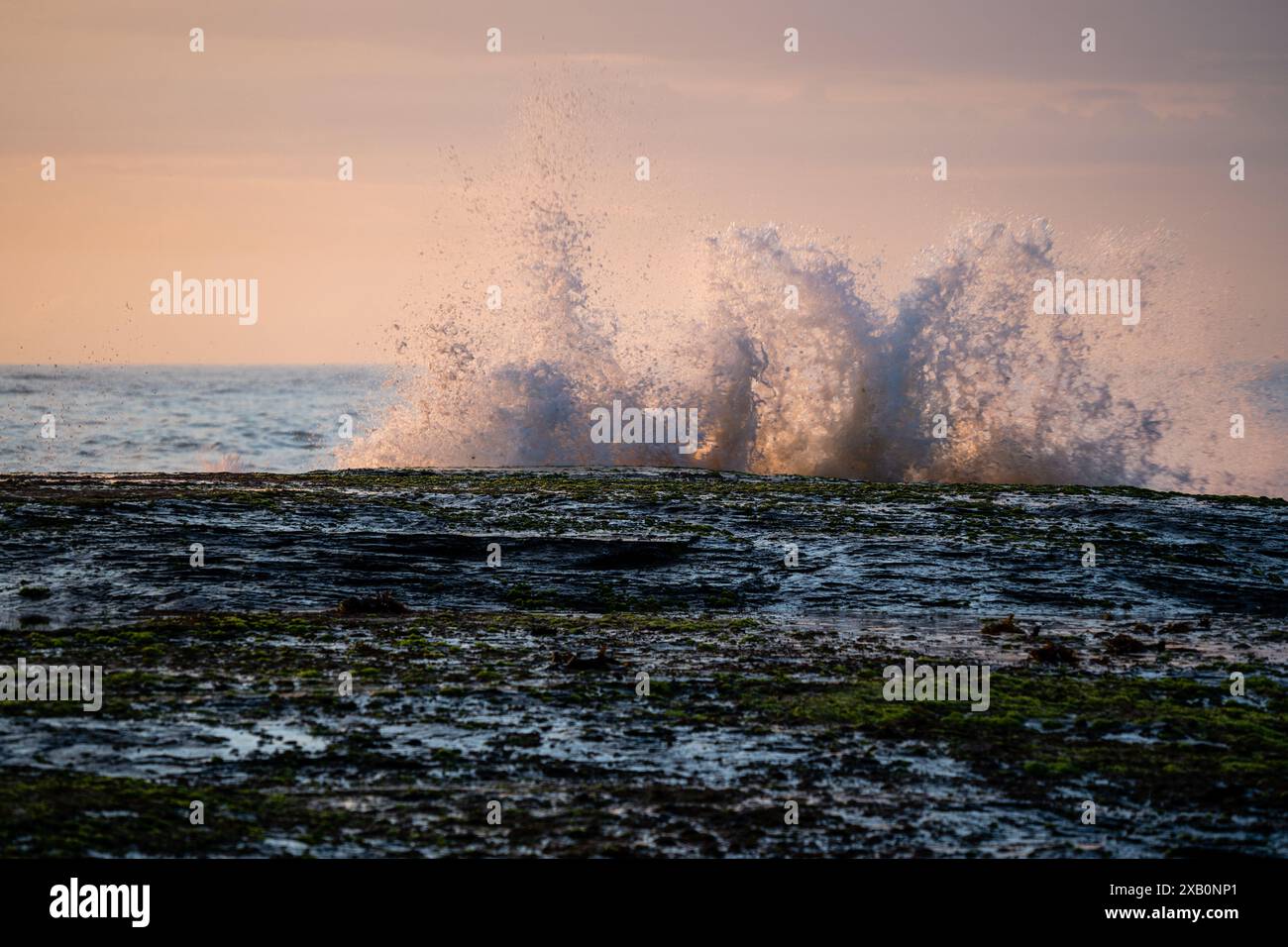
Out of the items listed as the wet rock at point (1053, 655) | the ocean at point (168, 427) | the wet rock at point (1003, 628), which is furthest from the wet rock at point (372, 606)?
the ocean at point (168, 427)

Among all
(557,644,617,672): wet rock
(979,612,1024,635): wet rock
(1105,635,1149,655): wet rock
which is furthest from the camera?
(979,612,1024,635): wet rock

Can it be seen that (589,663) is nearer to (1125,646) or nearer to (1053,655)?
(1053,655)

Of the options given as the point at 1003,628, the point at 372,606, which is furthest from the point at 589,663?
the point at 1003,628

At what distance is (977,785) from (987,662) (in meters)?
2.44

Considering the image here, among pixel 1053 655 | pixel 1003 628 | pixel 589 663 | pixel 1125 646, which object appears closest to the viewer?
pixel 589 663

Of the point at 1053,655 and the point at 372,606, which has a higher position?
the point at 372,606

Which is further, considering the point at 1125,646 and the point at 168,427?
the point at 168,427

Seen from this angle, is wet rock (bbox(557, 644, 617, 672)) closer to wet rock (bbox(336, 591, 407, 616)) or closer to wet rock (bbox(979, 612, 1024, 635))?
wet rock (bbox(336, 591, 407, 616))

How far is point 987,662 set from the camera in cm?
846

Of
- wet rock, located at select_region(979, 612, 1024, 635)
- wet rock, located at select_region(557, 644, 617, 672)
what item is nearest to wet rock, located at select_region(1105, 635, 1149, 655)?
wet rock, located at select_region(979, 612, 1024, 635)

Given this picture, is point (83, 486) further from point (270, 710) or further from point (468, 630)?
point (270, 710)

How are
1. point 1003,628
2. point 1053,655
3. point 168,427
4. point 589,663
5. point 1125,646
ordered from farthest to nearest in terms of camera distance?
point 168,427 → point 1003,628 → point 1125,646 → point 1053,655 → point 589,663

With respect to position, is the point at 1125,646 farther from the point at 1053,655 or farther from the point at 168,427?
the point at 168,427

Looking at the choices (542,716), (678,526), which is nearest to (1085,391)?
(678,526)
